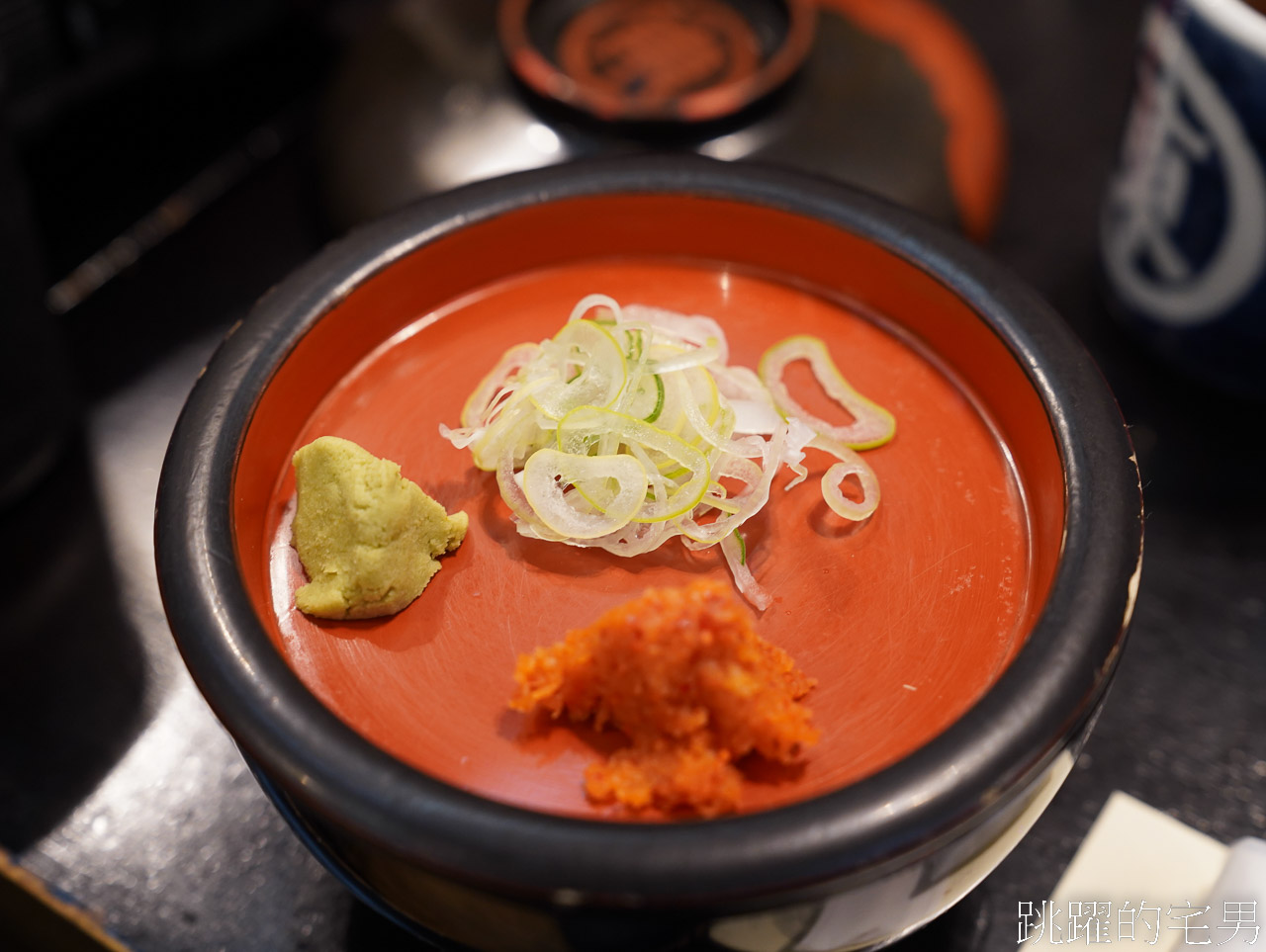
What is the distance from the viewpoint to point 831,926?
0.88 meters

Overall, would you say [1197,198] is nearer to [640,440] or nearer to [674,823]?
[640,440]

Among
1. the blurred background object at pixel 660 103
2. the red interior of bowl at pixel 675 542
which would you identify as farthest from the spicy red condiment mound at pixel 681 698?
the blurred background object at pixel 660 103

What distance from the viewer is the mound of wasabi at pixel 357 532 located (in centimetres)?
101

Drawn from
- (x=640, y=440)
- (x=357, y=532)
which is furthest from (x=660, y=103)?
(x=357, y=532)

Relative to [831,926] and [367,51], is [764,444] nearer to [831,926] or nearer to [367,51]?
[831,926]

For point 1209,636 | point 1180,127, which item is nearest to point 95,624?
point 1209,636

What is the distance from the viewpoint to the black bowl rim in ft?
2.61

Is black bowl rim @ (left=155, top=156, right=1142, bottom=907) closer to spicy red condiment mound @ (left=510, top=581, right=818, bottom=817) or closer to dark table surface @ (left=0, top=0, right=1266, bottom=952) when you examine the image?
spicy red condiment mound @ (left=510, top=581, right=818, bottom=817)

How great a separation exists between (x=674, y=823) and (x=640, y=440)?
39 cm

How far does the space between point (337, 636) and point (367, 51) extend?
4.61 feet

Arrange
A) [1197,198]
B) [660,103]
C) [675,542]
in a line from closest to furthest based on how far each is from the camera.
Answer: [675,542] → [1197,198] → [660,103]

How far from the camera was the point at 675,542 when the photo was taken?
3.64 feet

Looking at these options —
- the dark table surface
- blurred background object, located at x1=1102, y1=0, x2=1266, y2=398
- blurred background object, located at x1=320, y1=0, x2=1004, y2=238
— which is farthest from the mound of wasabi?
blurred background object, located at x1=1102, y1=0, x2=1266, y2=398

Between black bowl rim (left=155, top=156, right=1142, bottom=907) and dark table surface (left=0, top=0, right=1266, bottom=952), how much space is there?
50 centimetres
